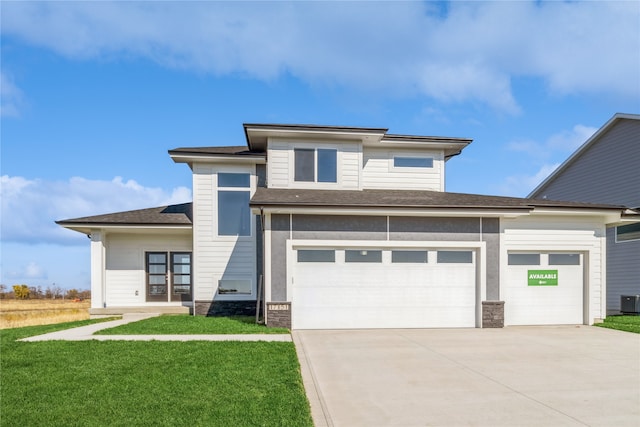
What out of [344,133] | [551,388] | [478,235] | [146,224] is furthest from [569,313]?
[146,224]

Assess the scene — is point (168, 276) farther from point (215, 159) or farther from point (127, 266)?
point (215, 159)

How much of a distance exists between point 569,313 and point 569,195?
11107 mm

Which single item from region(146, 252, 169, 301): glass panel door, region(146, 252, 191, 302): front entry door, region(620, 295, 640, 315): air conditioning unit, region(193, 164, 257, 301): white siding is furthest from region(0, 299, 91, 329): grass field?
region(620, 295, 640, 315): air conditioning unit

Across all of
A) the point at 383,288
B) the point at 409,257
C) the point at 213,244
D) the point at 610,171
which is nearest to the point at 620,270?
the point at 610,171

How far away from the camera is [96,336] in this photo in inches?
392

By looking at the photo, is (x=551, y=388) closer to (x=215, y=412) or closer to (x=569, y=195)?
(x=215, y=412)

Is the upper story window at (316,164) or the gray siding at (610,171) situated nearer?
the upper story window at (316,164)

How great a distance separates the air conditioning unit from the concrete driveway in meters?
8.76

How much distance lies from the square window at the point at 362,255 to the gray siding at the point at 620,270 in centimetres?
1270

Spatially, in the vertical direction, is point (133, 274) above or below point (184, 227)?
below

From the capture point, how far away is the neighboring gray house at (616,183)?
17.5 metres

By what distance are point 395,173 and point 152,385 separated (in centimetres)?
1120

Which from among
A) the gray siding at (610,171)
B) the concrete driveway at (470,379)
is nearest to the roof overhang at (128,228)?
the concrete driveway at (470,379)

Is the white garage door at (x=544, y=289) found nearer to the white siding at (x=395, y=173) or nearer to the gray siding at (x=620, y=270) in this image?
the white siding at (x=395, y=173)
